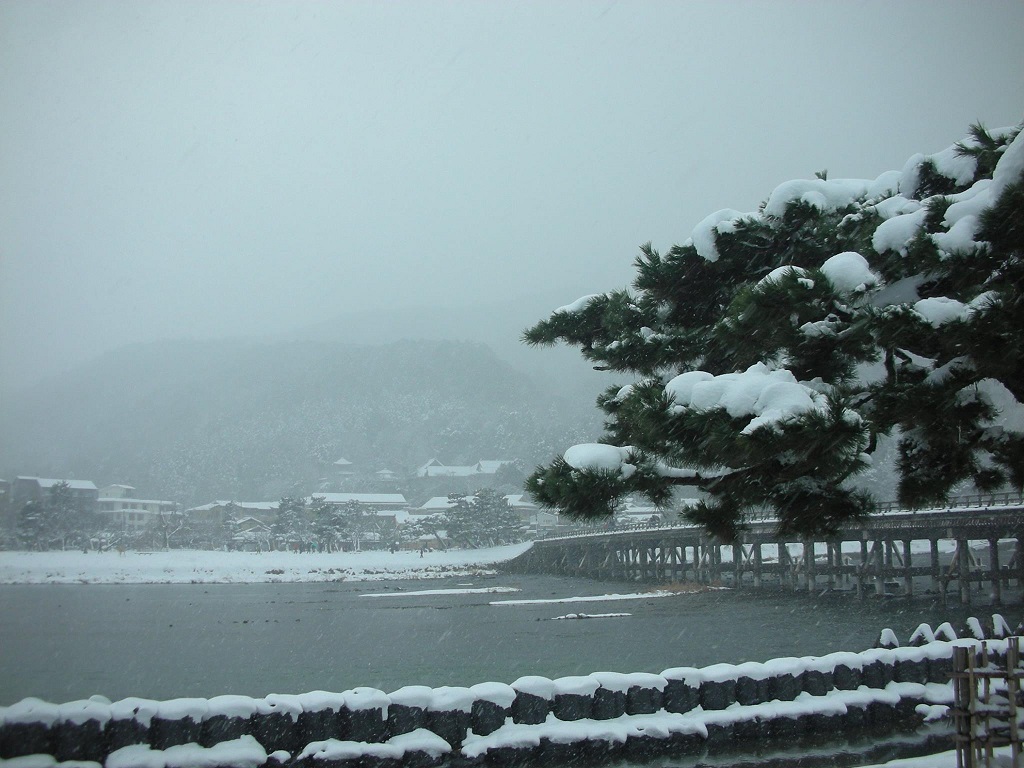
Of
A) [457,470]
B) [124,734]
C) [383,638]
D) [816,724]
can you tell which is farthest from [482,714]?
[457,470]

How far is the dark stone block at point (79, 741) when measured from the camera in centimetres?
697

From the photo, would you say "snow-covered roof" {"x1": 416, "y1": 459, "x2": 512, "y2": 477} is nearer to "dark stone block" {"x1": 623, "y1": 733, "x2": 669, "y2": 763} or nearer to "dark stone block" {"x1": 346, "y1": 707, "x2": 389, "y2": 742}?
"dark stone block" {"x1": 623, "y1": 733, "x2": 669, "y2": 763}

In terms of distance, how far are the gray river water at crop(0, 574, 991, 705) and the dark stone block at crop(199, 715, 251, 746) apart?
7.60m

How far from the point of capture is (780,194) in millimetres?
5113

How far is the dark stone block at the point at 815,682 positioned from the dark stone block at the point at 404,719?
14.7 ft

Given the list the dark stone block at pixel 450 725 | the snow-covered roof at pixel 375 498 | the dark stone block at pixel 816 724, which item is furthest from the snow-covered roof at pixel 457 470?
the dark stone block at pixel 450 725

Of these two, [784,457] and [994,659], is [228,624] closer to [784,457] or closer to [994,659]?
[994,659]

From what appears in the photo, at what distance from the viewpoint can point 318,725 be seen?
25.5 ft

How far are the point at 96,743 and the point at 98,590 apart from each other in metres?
46.6

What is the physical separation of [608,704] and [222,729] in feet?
12.7

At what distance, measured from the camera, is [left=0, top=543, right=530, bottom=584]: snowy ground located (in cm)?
5600

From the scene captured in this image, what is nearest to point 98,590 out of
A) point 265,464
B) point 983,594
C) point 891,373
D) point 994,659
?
point 983,594

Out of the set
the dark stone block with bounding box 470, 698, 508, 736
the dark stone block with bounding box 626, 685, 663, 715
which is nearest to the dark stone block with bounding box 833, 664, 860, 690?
the dark stone block with bounding box 626, 685, 663, 715

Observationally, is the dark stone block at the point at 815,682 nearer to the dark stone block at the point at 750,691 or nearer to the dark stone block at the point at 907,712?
the dark stone block at the point at 750,691
